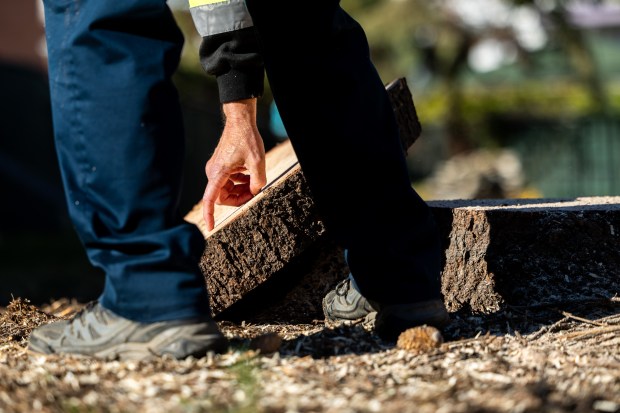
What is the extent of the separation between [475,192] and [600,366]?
10.7 meters

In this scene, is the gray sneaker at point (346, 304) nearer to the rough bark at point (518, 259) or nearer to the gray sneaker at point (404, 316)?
the gray sneaker at point (404, 316)

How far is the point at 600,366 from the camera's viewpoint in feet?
7.38

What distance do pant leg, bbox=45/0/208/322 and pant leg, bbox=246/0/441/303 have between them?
0.38m

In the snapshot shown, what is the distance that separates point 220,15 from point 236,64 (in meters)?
0.15

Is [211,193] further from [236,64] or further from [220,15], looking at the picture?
[220,15]

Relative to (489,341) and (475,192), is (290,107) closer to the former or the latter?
(489,341)

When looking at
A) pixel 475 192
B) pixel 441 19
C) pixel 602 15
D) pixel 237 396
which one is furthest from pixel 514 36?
pixel 602 15

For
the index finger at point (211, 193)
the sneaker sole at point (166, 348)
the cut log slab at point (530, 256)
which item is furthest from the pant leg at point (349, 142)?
the cut log slab at point (530, 256)

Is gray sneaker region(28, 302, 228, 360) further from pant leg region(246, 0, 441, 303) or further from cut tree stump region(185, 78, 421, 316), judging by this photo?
cut tree stump region(185, 78, 421, 316)

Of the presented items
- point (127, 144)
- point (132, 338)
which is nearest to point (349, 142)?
point (127, 144)

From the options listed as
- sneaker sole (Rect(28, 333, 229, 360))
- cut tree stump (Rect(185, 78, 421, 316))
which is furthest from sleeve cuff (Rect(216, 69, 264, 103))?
sneaker sole (Rect(28, 333, 229, 360))

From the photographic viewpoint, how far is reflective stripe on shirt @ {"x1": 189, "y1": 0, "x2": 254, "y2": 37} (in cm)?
260

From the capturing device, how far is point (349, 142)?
8.15 ft

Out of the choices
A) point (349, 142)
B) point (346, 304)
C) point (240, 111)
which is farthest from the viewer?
point (346, 304)
